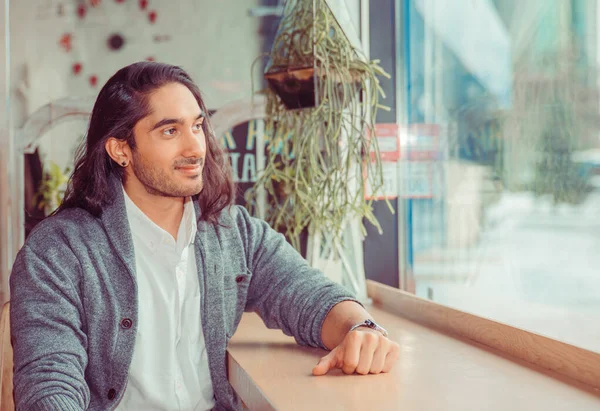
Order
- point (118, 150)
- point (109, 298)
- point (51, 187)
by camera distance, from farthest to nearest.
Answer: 1. point (51, 187)
2. point (118, 150)
3. point (109, 298)

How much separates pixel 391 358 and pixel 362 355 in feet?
0.20

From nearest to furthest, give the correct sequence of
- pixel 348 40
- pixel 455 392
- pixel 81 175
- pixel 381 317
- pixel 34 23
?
pixel 455 392 → pixel 81 175 → pixel 381 317 → pixel 348 40 → pixel 34 23

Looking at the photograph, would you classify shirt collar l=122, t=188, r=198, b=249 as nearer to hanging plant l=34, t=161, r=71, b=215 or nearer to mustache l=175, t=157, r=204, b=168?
mustache l=175, t=157, r=204, b=168

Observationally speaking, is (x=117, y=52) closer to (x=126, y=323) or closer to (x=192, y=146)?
(x=192, y=146)

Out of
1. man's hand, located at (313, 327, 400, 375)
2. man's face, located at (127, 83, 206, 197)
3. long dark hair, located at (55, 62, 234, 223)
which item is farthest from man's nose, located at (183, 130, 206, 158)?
man's hand, located at (313, 327, 400, 375)

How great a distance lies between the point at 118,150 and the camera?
1.54m

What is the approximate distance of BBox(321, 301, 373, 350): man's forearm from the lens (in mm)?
1314

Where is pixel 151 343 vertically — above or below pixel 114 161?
below

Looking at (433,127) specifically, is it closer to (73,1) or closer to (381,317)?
(381,317)

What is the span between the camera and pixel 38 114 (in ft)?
8.05

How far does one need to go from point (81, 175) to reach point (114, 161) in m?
0.08

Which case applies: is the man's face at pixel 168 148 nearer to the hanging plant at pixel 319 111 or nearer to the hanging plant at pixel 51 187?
the hanging plant at pixel 319 111

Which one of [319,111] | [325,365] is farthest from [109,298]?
[319,111]

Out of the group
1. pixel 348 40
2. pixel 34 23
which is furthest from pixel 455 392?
pixel 34 23
